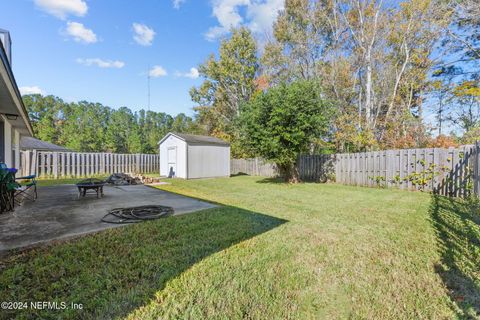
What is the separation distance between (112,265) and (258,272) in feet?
5.04

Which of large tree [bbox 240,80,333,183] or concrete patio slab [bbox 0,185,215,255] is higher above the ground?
large tree [bbox 240,80,333,183]

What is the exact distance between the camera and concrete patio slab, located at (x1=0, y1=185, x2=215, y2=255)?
116 inches

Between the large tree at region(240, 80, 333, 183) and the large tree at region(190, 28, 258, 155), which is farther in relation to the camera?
the large tree at region(190, 28, 258, 155)

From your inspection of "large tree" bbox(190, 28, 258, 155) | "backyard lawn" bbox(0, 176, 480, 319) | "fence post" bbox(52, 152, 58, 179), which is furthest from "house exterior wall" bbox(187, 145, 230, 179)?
"backyard lawn" bbox(0, 176, 480, 319)

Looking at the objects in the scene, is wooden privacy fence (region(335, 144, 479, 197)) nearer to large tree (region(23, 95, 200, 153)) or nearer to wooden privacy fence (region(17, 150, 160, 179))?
wooden privacy fence (region(17, 150, 160, 179))

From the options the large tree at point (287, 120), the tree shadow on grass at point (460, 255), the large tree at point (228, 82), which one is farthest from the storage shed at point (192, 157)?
the tree shadow on grass at point (460, 255)

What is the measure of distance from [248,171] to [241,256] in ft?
42.9

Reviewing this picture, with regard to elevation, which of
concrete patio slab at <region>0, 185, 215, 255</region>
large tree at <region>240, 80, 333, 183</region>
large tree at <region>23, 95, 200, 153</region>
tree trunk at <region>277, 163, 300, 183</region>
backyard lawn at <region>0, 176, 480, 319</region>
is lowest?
backyard lawn at <region>0, 176, 480, 319</region>

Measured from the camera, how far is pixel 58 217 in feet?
12.9

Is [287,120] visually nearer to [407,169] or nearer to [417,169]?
[407,169]

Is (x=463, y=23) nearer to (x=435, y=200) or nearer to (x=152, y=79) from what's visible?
(x=435, y=200)

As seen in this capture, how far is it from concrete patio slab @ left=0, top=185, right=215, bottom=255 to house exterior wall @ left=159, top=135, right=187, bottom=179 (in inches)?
249

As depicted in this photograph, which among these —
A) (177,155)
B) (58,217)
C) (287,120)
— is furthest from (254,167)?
(58,217)

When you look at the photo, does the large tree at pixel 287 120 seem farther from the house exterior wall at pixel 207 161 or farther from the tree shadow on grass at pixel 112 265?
the tree shadow on grass at pixel 112 265
